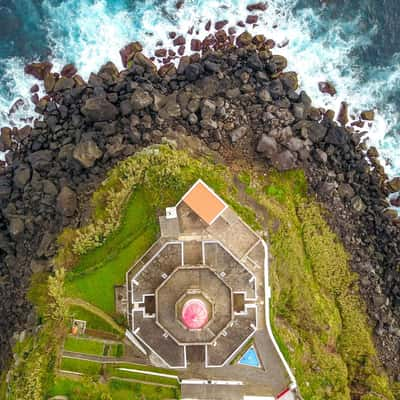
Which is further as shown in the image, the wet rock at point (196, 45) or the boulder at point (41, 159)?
the wet rock at point (196, 45)

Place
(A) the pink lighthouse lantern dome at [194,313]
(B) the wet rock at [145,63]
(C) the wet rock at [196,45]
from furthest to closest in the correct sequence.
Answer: (C) the wet rock at [196,45]
(B) the wet rock at [145,63]
(A) the pink lighthouse lantern dome at [194,313]

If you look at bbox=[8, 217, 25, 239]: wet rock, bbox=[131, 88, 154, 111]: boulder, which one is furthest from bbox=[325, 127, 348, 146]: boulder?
bbox=[8, 217, 25, 239]: wet rock

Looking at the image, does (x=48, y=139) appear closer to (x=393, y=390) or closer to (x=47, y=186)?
(x=47, y=186)

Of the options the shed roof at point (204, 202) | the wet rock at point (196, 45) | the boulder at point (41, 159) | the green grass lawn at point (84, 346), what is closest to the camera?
the green grass lawn at point (84, 346)

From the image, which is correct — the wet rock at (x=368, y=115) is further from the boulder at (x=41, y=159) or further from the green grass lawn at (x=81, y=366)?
the green grass lawn at (x=81, y=366)

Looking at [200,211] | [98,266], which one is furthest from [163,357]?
[200,211]

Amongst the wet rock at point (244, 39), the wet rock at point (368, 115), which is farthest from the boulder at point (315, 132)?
the wet rock at point (244, 39)

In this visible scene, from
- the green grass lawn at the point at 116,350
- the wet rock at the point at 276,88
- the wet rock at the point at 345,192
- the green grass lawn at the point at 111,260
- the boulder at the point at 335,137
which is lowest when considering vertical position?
the green grass lawn at the point at 116,350
